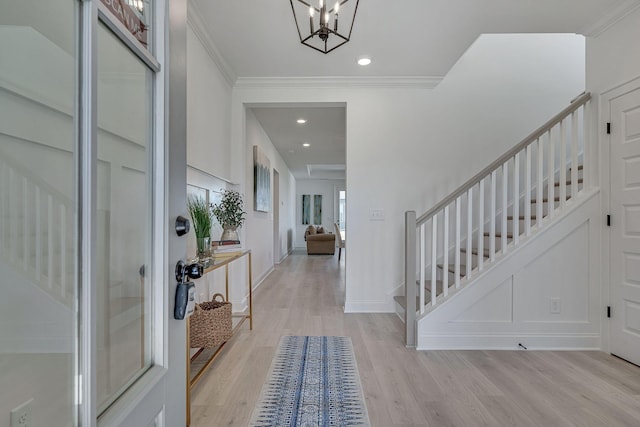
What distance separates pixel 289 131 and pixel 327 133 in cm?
65

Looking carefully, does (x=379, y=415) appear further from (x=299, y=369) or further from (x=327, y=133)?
(x=327, y=133)

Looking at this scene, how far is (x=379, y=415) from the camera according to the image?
176cm

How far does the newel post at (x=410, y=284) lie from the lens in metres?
2.68

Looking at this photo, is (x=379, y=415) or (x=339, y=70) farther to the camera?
(x=339, y=70)

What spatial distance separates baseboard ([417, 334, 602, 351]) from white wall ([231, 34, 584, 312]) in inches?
41.0

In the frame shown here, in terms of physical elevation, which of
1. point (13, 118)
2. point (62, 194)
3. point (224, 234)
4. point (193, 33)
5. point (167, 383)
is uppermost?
point (193, 33)

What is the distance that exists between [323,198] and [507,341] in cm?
938

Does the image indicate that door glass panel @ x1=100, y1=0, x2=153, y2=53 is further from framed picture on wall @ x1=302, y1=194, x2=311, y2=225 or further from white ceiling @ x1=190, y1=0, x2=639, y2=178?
framed picture on wall @ x1=302, y1=194, x2=311, y2=225

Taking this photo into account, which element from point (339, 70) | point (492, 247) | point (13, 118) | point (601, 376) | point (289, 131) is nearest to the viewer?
point (13, 118)

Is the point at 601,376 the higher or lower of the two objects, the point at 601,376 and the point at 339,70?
the lower

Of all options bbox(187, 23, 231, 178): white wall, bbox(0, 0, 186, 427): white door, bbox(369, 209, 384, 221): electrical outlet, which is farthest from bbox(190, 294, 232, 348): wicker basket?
bbox(369, 209, 384, 221): electrical outlet

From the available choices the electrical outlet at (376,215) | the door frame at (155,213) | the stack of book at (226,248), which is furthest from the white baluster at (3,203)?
the electrical outlet at (376,215)

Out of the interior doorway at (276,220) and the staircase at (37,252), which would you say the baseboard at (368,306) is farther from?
the interior doorway at (276,220)

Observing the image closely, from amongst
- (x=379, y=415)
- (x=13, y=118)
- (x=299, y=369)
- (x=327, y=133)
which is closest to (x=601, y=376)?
(x=379, y=415)
